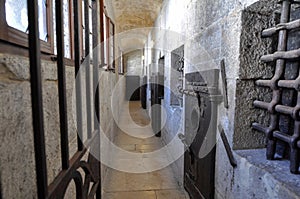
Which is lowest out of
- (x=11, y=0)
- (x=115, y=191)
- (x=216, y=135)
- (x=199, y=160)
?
(x=115, y=191)

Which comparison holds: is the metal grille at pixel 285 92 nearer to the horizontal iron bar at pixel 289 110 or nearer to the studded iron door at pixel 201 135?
the horizontal iron bar at pixel 289 110

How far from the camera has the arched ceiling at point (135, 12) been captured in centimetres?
327

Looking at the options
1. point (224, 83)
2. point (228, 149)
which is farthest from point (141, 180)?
point (224, 83)

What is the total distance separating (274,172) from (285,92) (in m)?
0.32

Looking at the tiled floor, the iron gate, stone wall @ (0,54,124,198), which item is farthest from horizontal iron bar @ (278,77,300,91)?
the tiled floor

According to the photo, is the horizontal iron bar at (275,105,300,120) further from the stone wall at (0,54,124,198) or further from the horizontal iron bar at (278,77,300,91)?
the stone wall at (0,54,124,198)

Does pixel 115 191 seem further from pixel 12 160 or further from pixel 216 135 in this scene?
pixel 12 160

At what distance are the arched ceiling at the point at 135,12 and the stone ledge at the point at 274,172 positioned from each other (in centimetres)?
278

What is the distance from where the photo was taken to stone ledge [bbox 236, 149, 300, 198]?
2.20 ft

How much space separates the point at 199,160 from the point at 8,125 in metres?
1.22

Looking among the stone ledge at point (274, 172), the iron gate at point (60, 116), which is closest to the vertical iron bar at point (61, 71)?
the iron gate at point (60, 116)

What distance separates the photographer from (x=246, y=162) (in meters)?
0.87

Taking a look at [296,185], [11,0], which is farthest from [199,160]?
[11,0]

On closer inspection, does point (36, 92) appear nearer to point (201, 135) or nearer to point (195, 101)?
point (201, 135)
